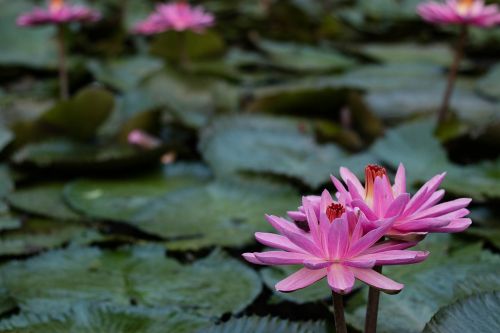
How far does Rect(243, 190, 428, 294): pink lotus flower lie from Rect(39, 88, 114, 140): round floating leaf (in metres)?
1.00

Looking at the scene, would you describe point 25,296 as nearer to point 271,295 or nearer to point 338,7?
point 271,295

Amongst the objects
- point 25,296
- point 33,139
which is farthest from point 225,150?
point 25,296

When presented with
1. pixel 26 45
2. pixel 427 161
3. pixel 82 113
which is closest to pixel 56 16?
pixel 82 113

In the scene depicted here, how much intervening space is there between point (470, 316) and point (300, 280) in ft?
0.59

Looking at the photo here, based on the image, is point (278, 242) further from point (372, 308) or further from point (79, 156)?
point (79, 156)

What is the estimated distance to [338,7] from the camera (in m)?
3.51

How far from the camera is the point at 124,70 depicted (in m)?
2.09

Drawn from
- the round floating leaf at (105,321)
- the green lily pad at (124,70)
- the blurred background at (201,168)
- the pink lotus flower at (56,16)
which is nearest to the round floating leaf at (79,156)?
the blurred background at (201,168)

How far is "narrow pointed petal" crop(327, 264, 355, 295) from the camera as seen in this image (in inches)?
17.3

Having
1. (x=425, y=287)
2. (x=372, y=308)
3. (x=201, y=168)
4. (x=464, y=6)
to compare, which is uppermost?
(x=464, y=6)

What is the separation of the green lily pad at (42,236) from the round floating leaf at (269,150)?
11.9 inches

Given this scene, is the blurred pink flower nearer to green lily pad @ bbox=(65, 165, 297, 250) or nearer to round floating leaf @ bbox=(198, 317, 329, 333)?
green lily pad @ bbox=(65, 165, 297, 250)

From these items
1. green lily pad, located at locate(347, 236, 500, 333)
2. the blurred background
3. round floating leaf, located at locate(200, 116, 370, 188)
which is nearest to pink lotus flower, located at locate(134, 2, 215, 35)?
the blurred background

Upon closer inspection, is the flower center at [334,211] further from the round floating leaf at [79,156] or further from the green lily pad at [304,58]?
the green lily pad at [304,58]
